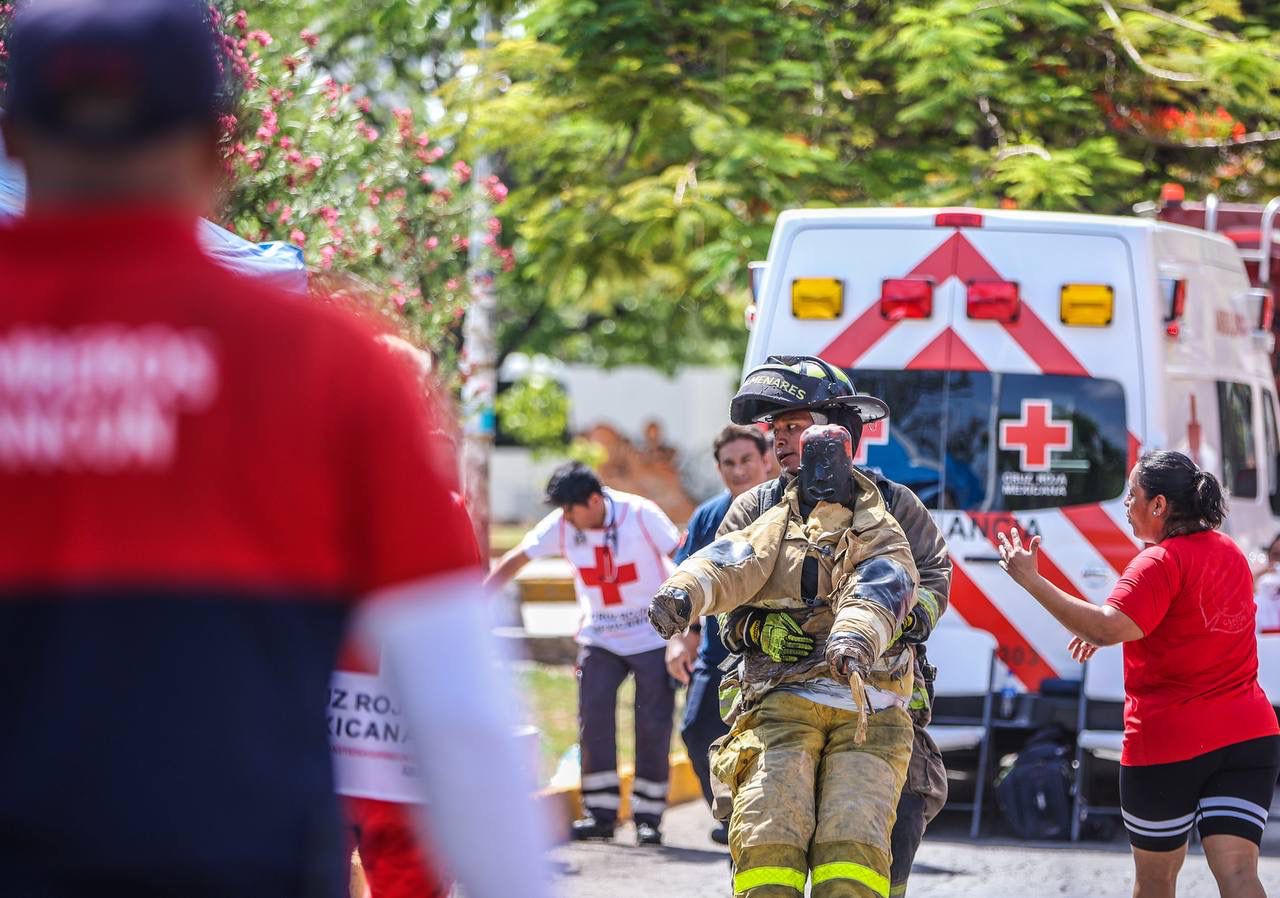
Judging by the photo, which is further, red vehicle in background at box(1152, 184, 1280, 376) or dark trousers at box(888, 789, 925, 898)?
red vehicle in background at box(1152, 184, 1280, 376)

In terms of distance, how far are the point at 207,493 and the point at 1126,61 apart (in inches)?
492

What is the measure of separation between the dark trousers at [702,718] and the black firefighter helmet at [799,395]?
2.64 m

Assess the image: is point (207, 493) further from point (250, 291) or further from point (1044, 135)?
point (1044, 135)

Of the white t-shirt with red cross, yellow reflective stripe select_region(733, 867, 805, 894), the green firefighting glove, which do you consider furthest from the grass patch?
yellow reflective stripe select_region(733, 867, 805, 894)

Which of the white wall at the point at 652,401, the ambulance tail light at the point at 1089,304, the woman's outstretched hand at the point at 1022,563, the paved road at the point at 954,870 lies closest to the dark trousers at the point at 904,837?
the woman's outstretched hand at the point at 1022,563

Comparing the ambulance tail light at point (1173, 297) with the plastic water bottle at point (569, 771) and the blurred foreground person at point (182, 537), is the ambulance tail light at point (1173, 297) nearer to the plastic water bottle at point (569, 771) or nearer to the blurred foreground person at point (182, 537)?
the plastic water bottle at point (569, 771)

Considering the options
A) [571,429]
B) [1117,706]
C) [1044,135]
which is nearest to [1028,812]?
[1117,706]

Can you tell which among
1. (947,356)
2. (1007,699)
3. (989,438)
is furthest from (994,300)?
(1007,699)

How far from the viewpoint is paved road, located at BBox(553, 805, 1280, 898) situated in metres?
7.51

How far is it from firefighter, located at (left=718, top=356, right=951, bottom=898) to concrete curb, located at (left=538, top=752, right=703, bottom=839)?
3.20 metres

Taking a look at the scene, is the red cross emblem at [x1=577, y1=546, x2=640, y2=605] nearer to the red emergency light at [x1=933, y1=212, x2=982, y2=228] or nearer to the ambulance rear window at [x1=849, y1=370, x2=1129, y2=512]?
the ambulance rear window at [x1=849, y1=370, x2=1129, y2=512]

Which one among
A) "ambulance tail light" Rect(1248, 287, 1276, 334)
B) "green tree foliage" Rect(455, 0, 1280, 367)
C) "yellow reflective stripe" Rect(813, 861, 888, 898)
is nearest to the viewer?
"yellow reflective stripe" Rect(813, 861, 888, 898)

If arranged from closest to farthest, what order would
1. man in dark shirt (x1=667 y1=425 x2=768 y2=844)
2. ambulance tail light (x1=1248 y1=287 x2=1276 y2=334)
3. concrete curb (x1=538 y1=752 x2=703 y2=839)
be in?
1. man in dark shirt (x1=667 y1=425 x2=768 y2=844)
2. concrete curb (x1=538 y1=752 x2=703 y2=839)
3. ambulance tail light (x1=1248 y1=287 x2=1276 y2=334)

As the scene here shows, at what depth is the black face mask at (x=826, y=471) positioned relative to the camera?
16.5 feet
